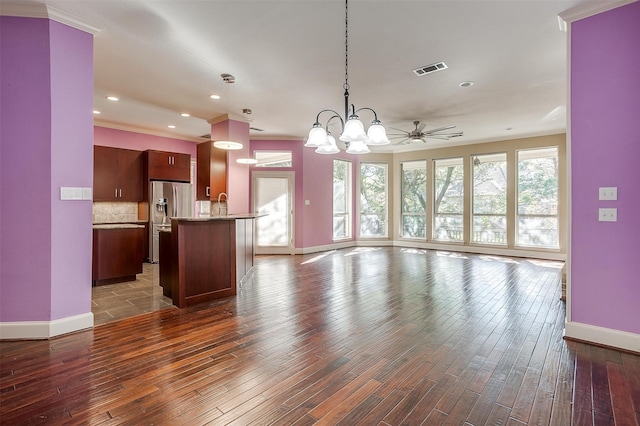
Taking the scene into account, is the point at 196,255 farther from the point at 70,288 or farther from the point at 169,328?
the point at 70,288

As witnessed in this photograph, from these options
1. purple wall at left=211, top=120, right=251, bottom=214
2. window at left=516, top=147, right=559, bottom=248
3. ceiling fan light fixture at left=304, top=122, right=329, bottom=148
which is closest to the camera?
ceiling fan light fixture at left=304, top=122, right=329, bottom=148

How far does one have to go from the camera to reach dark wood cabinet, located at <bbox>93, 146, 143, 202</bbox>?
20.5ft

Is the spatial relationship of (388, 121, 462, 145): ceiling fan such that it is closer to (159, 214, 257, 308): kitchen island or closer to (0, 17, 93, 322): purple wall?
(159, 214, 257, 308): kitchen island

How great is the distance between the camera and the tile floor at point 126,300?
347cm

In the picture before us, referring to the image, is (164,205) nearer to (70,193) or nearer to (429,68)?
(70,193)

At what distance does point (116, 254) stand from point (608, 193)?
6.06m

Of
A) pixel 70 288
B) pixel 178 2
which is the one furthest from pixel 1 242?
pixel 178 2

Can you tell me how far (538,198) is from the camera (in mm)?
7344

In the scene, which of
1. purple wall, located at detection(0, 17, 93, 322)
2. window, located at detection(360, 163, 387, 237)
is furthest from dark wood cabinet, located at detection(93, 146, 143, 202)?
window, located at detection(360, 163, 387, 237)

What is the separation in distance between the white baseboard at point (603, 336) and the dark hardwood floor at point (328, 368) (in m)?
0.10

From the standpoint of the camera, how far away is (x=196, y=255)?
3818 mm

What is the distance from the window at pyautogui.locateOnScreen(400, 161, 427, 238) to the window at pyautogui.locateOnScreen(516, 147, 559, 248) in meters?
2.37

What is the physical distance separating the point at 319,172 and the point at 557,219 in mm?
5685

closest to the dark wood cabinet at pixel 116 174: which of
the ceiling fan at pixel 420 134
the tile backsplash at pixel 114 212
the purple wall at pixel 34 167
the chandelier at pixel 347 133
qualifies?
the tile backsplash at pixel 114 212
